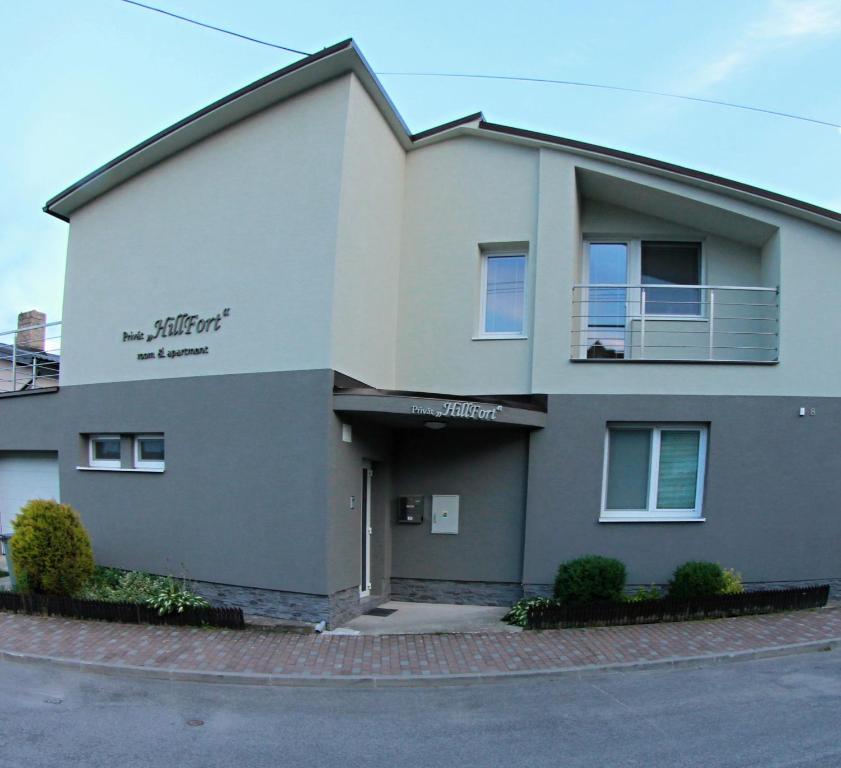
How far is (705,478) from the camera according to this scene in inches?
403

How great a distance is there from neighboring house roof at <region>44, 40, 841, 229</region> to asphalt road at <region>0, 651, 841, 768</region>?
6403 mm

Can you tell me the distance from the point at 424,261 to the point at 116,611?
22.0 ft

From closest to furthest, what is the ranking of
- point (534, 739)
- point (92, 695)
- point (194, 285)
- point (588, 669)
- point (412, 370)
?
point (534, 739)
point (92, 695)
point (588, 669)
point (194, 285)
point (412, 370)

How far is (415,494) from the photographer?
36.5 ft

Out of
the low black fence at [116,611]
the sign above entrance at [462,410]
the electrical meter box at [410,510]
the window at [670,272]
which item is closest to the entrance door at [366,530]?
the electrical meter box at [410,510]

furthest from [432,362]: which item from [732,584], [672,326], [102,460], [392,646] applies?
[102,460]

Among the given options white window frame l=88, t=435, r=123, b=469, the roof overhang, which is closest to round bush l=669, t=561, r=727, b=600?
the roof overhang

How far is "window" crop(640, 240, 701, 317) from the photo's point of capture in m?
11.7

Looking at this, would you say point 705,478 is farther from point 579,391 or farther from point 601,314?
point 601,314

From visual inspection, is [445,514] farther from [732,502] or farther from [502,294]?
[732,502]

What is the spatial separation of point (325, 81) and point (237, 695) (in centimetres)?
785

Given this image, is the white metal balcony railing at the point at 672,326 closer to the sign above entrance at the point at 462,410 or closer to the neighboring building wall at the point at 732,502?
the neighboring building wall at the point at 732,502

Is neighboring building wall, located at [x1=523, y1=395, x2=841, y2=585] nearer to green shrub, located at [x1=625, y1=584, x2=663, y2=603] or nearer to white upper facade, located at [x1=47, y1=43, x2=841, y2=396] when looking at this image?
green shrub, located at [x1=625, y1=584, x2=663, y2=603]

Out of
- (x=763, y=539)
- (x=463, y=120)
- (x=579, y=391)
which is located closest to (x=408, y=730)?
(x=579, y=391)
